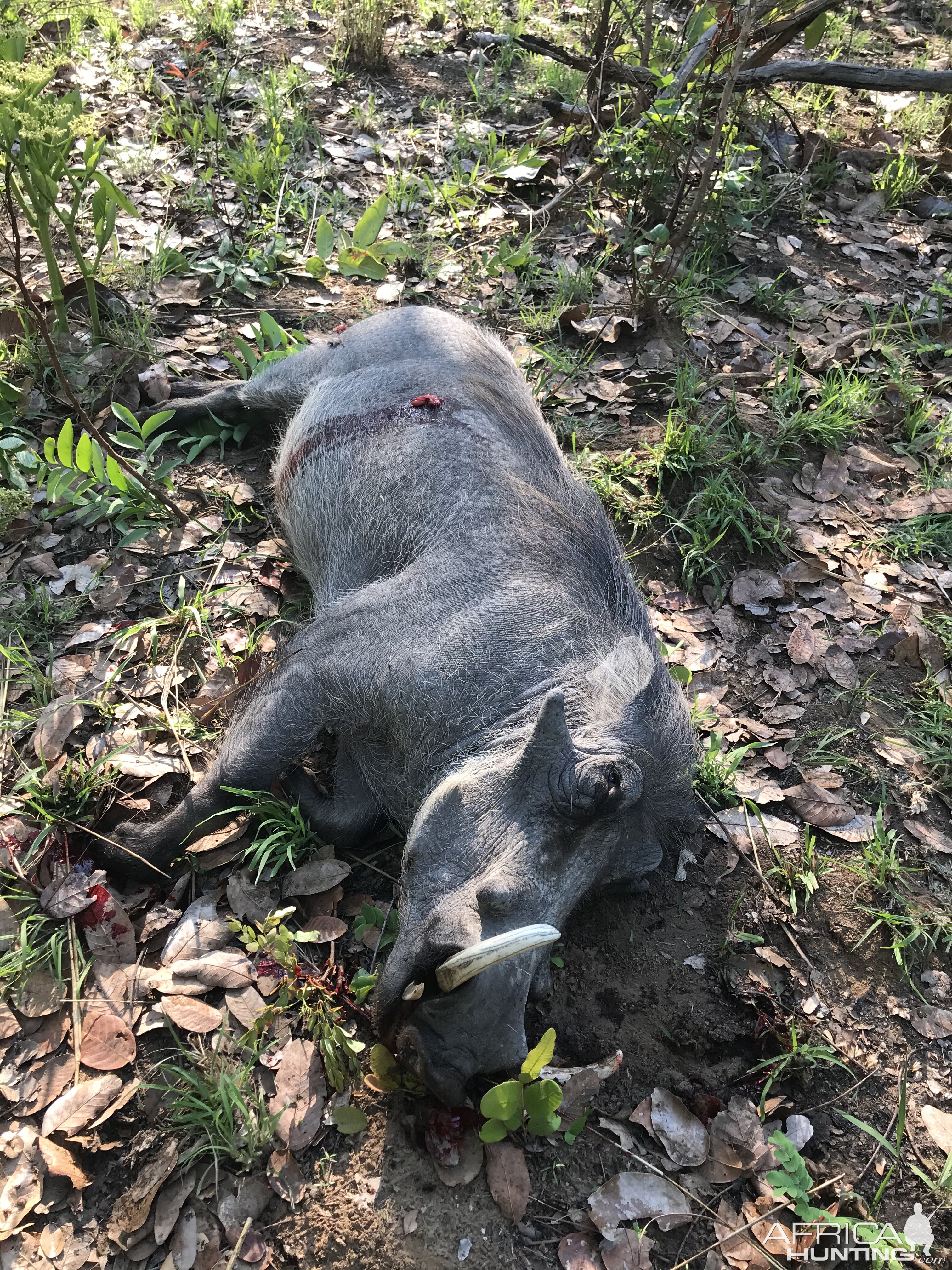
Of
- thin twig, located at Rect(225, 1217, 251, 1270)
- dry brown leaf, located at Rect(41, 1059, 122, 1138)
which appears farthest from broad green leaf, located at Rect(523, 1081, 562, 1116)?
dry brown leaf, located at Rect(41, 1059, 122, 1138)

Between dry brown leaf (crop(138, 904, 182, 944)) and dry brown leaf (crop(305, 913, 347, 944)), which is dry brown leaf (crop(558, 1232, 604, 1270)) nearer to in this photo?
dry brown leaf (crop(305, 913, 347, 944))

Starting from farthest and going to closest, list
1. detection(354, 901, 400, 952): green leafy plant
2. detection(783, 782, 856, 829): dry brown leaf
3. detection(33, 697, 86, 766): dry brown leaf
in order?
detection(783, 782, 856, 829): dry brown leaf → detection(33, 697, 86, 766): dry brown leaf → detection(354, 901, 400, 952): green leafy plant

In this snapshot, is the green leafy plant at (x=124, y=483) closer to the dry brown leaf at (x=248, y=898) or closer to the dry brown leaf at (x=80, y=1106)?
the dry brown leaf at (x=248, y=898)

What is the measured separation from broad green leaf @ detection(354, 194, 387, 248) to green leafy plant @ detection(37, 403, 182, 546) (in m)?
1.29

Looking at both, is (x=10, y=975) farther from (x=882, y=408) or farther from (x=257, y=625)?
(x=882, y=408)

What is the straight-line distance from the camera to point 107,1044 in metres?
2.28

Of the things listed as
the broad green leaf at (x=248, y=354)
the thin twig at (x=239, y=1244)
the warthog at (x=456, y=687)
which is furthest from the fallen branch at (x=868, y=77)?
the thin twig at (x=239, y=1244)

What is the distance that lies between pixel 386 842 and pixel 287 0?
6.90m

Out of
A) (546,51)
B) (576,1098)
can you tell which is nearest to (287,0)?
(546,51)

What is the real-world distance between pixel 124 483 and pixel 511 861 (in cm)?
198

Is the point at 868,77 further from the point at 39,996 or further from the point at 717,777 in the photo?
the point at 39,996

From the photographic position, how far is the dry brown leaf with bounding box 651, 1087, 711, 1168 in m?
2.26

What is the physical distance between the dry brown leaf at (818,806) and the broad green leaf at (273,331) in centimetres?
296

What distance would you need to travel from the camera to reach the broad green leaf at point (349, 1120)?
7.06 feet
